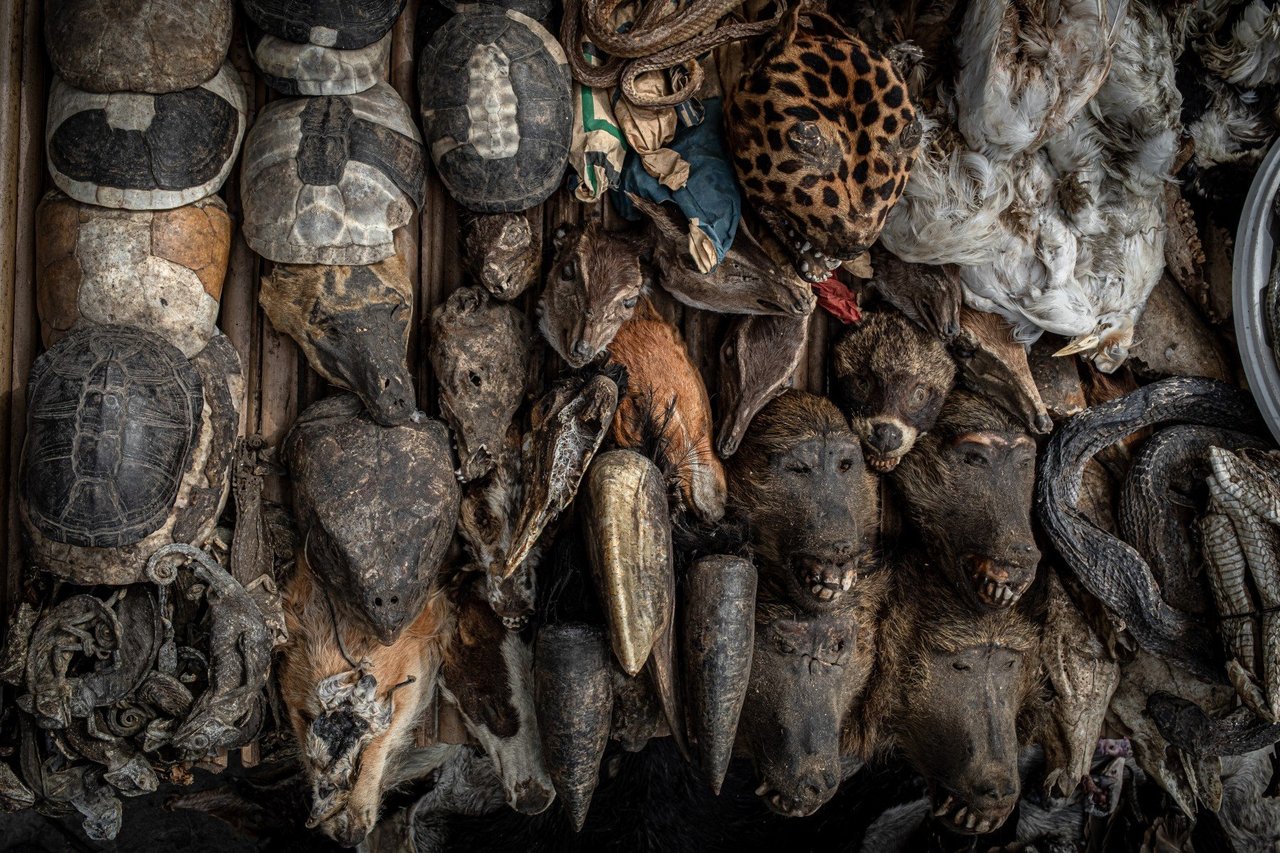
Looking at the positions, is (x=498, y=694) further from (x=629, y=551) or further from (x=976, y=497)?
(x=976, y=497)

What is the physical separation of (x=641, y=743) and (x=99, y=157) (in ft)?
8.04

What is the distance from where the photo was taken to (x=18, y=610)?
104 inches

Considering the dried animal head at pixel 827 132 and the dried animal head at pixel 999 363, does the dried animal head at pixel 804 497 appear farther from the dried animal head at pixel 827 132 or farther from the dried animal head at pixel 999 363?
the dried animal head at pixel 827 132

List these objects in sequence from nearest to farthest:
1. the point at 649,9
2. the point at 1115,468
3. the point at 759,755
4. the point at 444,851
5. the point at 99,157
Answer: the point at 99,157 → the point at 649,9 → the point at 759,755 → the point at 1115,468 → the point at 444,851

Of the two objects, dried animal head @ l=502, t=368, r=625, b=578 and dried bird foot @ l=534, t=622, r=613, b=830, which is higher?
dried animal head @ l=502, t=368, r=625, b=578

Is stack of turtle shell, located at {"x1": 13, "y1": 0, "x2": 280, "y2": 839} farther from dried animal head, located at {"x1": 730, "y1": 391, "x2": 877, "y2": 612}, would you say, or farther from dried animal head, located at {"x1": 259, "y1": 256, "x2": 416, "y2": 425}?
dried animal head, located at {"x1": 730, "y1": 391, "x2": 877, "y2": 612}

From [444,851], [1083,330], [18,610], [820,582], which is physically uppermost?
[1083,330]

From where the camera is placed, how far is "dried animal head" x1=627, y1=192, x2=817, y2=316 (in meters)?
2.91

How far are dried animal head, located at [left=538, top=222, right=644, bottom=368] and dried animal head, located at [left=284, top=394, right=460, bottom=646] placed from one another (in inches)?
20.6

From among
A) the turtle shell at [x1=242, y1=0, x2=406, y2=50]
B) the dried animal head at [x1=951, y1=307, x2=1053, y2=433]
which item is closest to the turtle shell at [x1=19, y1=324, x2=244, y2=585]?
the turtle shell at [x1=242, y1=0, x2=406, y2=50]

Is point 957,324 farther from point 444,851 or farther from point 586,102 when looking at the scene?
point 444,851

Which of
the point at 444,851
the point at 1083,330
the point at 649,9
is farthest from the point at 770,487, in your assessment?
the point at 444,851

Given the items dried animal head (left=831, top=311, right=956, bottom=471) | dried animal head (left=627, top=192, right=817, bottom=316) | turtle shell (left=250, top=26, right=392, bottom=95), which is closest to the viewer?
turtle shell (left=250, top=26, right=392, bottom=95)

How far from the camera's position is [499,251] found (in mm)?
2838
